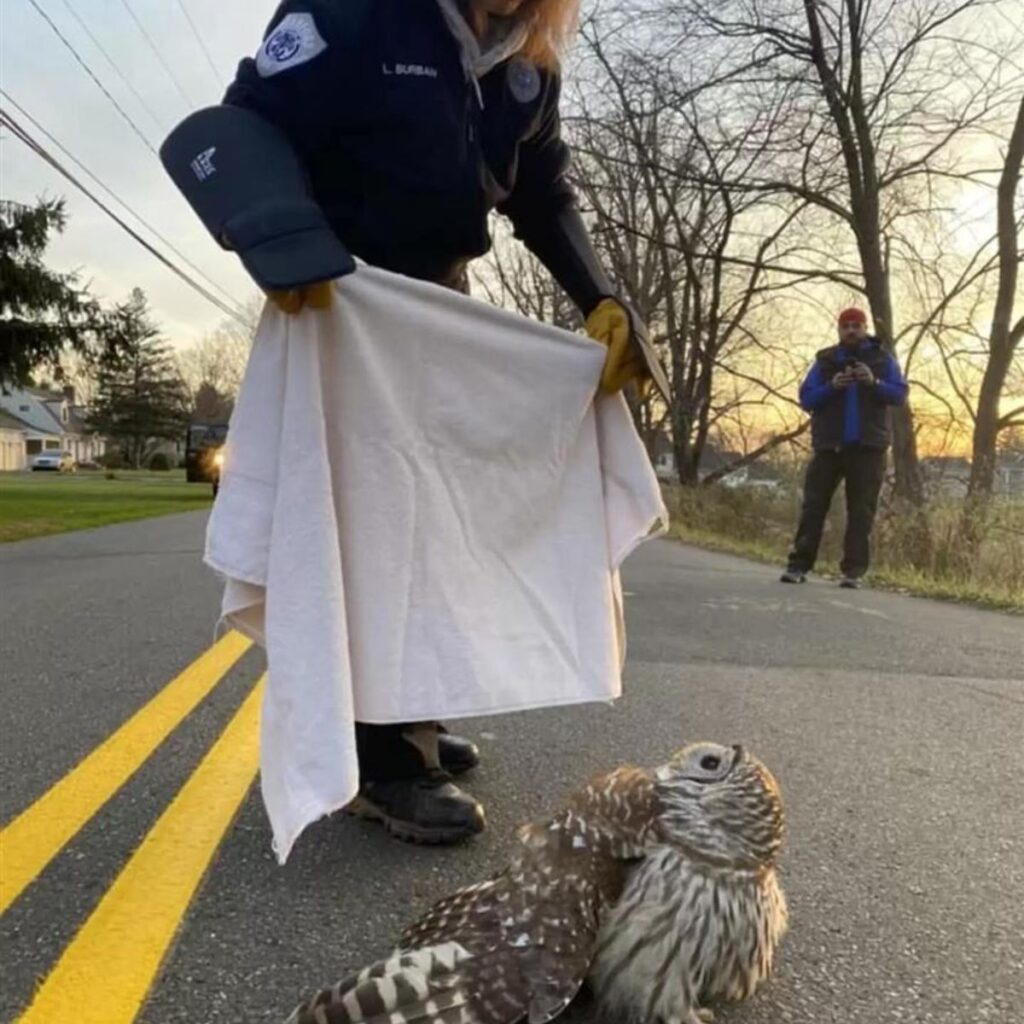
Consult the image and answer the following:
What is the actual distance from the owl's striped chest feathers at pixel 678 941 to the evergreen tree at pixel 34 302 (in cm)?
2512

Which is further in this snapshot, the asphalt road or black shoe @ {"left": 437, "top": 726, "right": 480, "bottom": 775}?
black shoe @ {"left": 437, "top": 726, "right": 480, "bottom": 775}

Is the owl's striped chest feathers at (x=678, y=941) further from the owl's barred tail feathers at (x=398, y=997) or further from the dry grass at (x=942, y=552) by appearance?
the dry grass at (x=942, y=552)

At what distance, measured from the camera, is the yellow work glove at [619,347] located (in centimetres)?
205

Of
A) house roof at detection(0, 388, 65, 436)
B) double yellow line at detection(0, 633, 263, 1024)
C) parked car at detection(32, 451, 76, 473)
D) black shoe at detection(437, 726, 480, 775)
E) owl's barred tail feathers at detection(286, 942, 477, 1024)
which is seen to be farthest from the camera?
house roof at detection(0, 388, 65, 436)

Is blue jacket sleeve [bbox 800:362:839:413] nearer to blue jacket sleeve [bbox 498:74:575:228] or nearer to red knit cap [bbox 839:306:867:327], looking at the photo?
red knit cap [bbox 839:306:867:327]

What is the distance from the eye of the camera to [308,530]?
5.34 ft

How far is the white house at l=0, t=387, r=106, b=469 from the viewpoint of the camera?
8319cm

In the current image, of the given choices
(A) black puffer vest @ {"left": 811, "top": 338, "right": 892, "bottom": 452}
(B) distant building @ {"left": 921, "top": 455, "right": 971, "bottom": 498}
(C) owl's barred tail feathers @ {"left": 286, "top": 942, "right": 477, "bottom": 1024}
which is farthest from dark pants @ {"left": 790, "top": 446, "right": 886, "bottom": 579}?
(C) owl's barred tail feathers @ {"left": 286, "top": 942, "right": 477, "bottom": 1024}

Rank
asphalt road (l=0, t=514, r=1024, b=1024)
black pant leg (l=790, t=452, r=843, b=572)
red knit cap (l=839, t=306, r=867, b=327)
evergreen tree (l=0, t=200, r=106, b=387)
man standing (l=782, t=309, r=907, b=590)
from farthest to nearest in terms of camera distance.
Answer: evergreen tree (l=0, t=200, r=106, b=387) → black pant leg (l=790, t=452, r=843, b=572) → red knit cap (l=839, t=306, r=867, b=327) → man standing (l=782, t=309, r=907, b=590) → asphalt road (l=0, t=514, r=1024, b=1024)

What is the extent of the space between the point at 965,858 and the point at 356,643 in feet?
4.56

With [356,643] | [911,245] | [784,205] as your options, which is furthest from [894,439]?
[356,643]

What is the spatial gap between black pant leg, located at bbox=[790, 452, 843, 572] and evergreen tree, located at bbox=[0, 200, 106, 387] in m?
20.6

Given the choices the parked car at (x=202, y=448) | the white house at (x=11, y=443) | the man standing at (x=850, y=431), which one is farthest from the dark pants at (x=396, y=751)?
the white house at (x=11, y=443)

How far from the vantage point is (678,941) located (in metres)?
1.35
